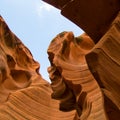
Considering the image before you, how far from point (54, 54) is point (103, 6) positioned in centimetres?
419

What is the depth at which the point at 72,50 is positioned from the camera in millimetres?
8305

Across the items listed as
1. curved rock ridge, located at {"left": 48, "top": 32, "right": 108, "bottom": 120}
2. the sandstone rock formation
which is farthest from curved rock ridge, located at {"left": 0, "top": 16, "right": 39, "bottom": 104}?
the sandstone rock formation

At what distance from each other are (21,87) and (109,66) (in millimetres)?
5484

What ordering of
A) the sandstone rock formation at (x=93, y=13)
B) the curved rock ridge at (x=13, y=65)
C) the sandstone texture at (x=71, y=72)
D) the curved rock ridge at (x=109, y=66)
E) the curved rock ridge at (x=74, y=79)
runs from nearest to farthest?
the curved rock ridge at (x=109, y=66) → the sandstone texture at (x=71, y=72) → the sandstone rock formation at (x=93, y=13) → the curved rock ridge at (x=74, y=79) → the curved rock ridge at (x=13, y=65)

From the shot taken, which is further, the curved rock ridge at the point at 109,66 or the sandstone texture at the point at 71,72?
the sandstone texture at the point at 71,72

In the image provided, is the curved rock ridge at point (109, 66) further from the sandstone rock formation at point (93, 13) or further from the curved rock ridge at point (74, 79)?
the curved rock ridge at point (74, 79)

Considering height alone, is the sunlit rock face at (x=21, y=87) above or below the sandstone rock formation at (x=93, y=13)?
below

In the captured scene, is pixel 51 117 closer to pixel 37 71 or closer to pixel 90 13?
pixel 37 71

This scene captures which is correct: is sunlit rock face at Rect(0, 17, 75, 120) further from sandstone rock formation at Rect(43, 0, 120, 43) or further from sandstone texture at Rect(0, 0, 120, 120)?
sandstone rock formation at Rect(43, 0, 120, 43)

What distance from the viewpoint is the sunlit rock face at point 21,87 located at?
308 inches

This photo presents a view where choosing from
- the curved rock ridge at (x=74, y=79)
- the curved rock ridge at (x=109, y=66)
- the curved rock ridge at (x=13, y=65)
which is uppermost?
the curved rock ridge at (x=109, y=66)

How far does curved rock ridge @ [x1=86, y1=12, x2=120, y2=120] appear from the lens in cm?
361

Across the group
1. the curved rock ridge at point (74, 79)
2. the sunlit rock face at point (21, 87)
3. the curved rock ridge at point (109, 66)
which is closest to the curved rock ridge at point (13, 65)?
the sunlit rock face at point (21, 87)

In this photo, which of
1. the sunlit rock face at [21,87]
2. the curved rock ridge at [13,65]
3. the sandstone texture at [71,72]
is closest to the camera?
the sandstone texture at [71,72]
